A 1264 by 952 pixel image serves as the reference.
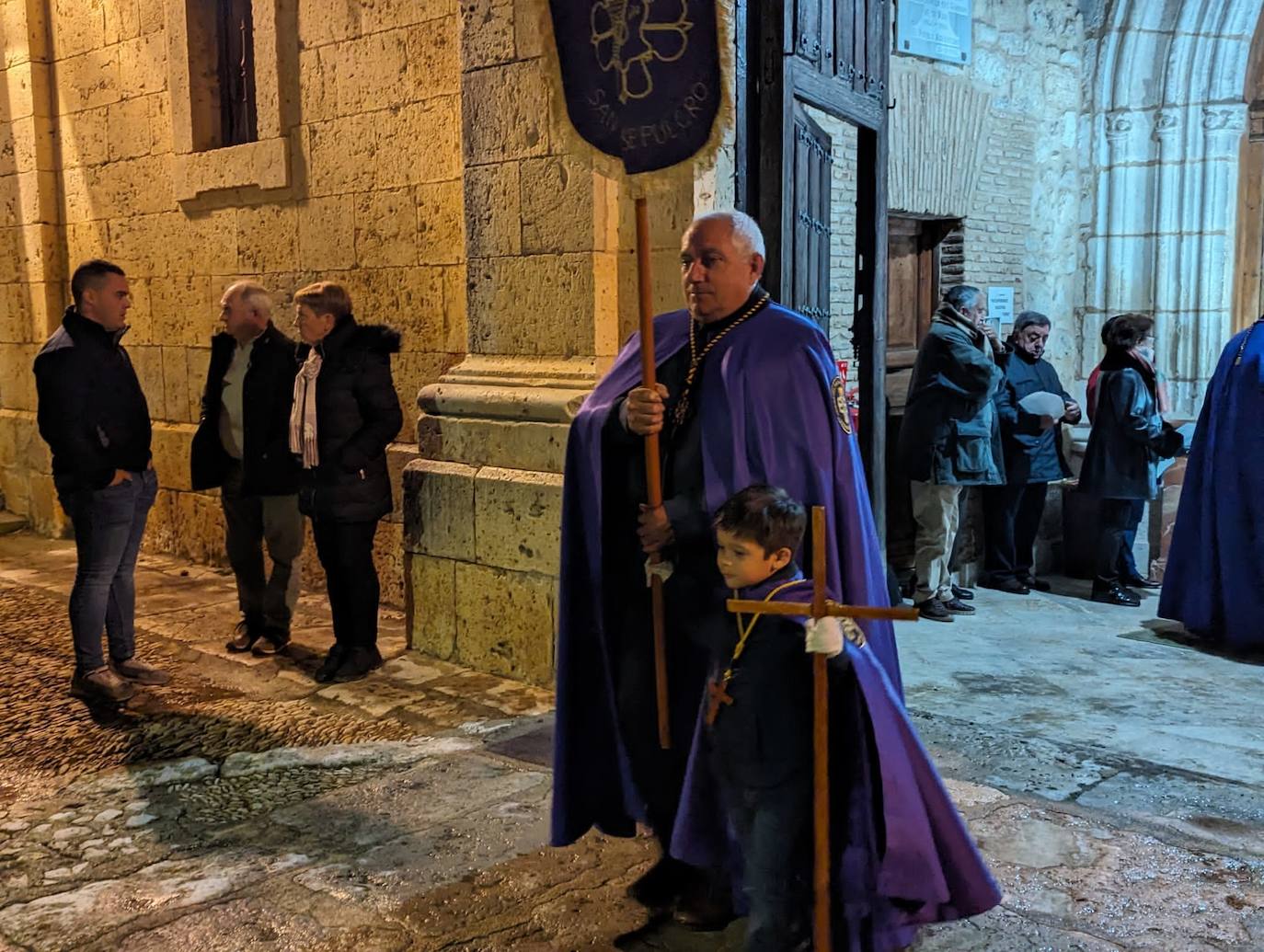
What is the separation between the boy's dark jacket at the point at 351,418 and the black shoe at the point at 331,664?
1.81ft

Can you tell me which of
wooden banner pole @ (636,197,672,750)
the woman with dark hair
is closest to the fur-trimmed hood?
wooden banner pole @ (636,197,672,750)

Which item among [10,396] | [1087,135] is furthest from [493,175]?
[1087,135]

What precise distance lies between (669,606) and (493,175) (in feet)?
8.90

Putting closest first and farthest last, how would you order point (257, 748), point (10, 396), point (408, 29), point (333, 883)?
point (333, 883) → point (257, 748) → point (408, 29) → point (10, 396)

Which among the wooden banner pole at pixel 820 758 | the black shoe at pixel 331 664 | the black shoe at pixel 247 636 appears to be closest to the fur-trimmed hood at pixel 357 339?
the black shoe at pixel 331 664

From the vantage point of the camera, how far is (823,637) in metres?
2.28

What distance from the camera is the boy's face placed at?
2406mm

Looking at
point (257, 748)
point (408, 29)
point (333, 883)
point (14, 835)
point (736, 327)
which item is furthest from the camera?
point (408, 29)

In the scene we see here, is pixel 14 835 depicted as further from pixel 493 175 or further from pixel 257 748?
pixel 493 175

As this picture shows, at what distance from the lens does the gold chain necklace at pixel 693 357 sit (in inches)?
112

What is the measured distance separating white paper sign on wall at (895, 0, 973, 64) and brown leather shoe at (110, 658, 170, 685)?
5.81 meters

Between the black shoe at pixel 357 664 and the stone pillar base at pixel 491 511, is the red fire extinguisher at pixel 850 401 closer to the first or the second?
the stone pillar base at pixel 491 511

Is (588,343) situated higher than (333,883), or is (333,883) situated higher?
(588,343)

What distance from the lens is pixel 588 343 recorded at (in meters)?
4.76
